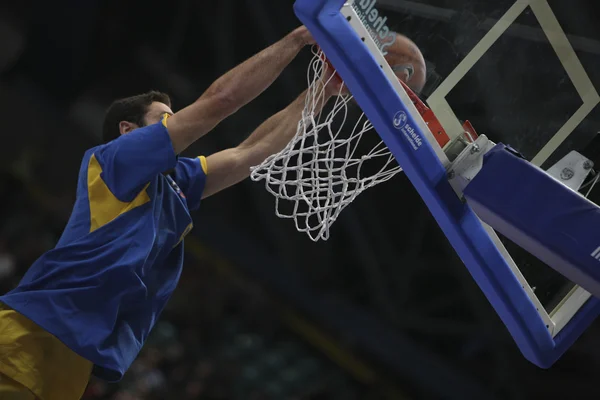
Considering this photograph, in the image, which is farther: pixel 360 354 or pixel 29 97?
pixel 360 354

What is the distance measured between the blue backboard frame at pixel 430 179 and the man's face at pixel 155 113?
37.4 inches

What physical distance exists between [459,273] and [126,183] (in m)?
3.54

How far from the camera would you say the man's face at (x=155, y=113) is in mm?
3070

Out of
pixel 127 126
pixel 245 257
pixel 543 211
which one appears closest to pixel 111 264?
pixel 127 126

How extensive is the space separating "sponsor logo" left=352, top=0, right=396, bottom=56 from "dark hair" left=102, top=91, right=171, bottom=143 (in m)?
1.08

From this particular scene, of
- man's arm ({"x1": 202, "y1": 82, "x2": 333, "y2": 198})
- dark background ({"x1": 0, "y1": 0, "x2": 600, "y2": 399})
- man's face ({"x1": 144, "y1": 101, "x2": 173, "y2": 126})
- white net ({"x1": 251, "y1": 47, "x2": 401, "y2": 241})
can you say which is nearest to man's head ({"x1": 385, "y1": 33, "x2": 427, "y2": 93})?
white net ({"x1": 251, "y1": 47, "x2": 401, "y2": 241})

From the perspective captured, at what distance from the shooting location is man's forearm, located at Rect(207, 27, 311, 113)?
2584mm

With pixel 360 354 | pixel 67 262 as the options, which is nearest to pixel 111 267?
pixel 67 262

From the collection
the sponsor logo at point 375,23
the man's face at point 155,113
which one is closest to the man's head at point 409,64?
the sponsor logo at point 375,23

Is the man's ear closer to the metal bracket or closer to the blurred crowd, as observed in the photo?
the metal bracket

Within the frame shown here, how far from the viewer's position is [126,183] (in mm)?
2752

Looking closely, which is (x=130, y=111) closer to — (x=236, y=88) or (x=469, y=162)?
(x=236, y=88)

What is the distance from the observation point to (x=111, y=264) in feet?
9.01

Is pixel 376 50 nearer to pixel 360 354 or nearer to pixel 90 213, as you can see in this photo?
pixel 90 213
